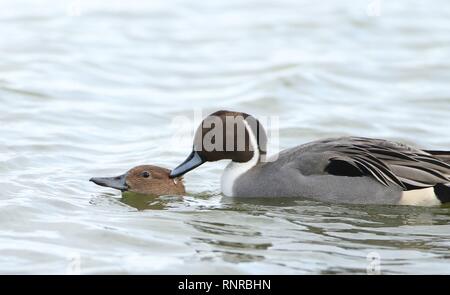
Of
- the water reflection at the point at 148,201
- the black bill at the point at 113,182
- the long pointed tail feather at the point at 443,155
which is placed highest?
the long pointed tail feather at the point at 443,155

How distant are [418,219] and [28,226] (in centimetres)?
318

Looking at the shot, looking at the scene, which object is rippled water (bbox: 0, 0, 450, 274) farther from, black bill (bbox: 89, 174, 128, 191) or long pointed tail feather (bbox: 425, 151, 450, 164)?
long pointed tail feather (bbox: 425, 151, 450, 164)

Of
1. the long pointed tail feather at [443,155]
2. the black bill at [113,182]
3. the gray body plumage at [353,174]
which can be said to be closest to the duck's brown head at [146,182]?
the black bill at [113,182]

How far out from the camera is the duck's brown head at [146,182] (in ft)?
30.6

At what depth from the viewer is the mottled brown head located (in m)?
9.23

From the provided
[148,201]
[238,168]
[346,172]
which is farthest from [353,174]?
[148,201]

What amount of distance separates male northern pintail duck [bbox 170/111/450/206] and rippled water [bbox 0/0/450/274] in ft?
0.38

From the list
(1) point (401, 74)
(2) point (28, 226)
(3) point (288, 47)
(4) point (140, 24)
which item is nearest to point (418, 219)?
(2) point (28, 226)

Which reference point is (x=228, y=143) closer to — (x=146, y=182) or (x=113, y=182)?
(x=146, y=182)

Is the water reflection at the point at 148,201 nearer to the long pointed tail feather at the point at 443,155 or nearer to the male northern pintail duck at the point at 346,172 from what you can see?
the male northern pintail duck at the point at 346,172

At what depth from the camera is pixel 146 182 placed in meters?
9.37

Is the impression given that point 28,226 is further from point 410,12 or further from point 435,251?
point 410,12

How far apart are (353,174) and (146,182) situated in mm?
1856

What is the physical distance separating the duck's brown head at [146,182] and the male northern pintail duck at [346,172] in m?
0.18
